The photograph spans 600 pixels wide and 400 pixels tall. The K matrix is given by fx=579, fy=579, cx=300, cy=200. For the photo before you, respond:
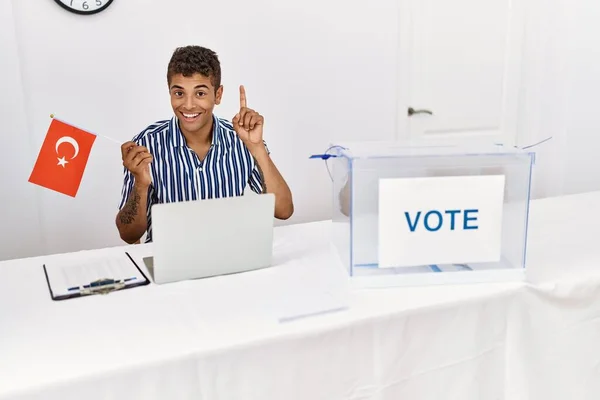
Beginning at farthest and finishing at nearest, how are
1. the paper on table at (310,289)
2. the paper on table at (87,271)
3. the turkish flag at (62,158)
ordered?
the turkish flag at (62,158), the paper on table at (87,271), the paper on table at (310,289)

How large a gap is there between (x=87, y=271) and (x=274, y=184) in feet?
2.32

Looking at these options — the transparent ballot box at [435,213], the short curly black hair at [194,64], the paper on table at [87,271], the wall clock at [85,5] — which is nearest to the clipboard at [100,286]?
the paper on table at [87,271]

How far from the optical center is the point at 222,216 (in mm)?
1249

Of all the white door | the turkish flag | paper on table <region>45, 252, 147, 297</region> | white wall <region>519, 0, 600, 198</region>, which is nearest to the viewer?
paper on table <region>45, 252, 147, 297</region>

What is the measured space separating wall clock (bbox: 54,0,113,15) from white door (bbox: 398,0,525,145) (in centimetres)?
133

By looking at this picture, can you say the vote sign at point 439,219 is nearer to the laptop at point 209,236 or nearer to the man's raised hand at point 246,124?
the laptop at point 209,236

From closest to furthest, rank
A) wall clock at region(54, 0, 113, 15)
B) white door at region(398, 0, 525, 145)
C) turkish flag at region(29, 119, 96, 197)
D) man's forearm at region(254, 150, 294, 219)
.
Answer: turkish flag at region(29, 119, 96, 197) < man's forearm at region(254, 150, 294, 219) < wall clock at region(54, 0, 113, 15) < white door at region(398, 0, 525, 145)

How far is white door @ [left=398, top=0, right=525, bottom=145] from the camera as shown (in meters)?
2.79

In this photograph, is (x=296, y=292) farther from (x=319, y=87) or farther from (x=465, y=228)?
(x=319, y=87)

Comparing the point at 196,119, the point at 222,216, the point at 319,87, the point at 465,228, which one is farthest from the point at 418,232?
the point at 319,87

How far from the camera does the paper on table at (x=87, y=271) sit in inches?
49.0

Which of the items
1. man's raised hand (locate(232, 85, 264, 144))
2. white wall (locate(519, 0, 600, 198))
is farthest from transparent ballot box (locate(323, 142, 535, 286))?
white wall (locate(519, 0, 600, 198))

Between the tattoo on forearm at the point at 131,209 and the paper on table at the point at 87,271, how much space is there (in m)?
0.31

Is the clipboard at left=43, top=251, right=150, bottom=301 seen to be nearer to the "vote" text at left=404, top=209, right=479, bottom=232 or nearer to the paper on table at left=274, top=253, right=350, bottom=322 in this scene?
the paper on table at left=274, top=253, right=350, bottom=322
